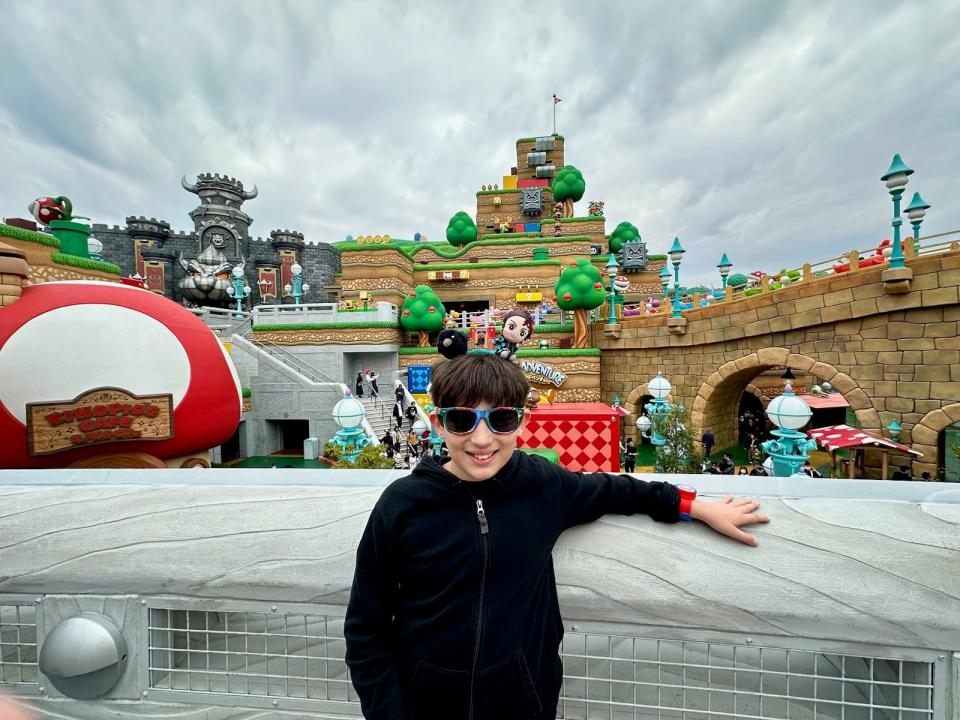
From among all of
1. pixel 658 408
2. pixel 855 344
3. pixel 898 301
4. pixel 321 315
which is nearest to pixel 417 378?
pixel 321 315

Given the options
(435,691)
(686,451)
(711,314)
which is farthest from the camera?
(711,314)

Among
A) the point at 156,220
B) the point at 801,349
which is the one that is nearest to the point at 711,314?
the point at 801,349

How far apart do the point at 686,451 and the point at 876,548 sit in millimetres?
8267

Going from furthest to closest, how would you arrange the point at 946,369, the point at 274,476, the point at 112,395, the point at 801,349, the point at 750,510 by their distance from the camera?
1. the point at 801,349
2. the point at 946,369
3. the point at 112,395
4. the point at 274,476
5. the point at 750,510

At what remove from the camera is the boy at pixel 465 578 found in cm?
120

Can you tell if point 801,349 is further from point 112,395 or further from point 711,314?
point 112,395

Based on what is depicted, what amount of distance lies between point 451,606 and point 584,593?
0.63m

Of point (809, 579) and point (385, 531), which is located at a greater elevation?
point (385, 531)

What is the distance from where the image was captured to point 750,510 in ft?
5.01

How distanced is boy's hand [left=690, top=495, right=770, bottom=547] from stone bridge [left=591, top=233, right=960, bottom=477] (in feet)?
33.2

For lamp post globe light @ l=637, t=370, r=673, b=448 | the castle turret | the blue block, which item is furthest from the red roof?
the castle turret

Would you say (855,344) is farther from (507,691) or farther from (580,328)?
(507,691)

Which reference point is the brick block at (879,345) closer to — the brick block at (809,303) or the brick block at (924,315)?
the brick block at (924,315)

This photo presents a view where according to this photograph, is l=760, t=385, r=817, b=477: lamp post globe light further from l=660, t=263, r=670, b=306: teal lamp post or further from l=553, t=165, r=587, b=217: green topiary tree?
l=553, t=165, r=587, b=217: green topiary tree
